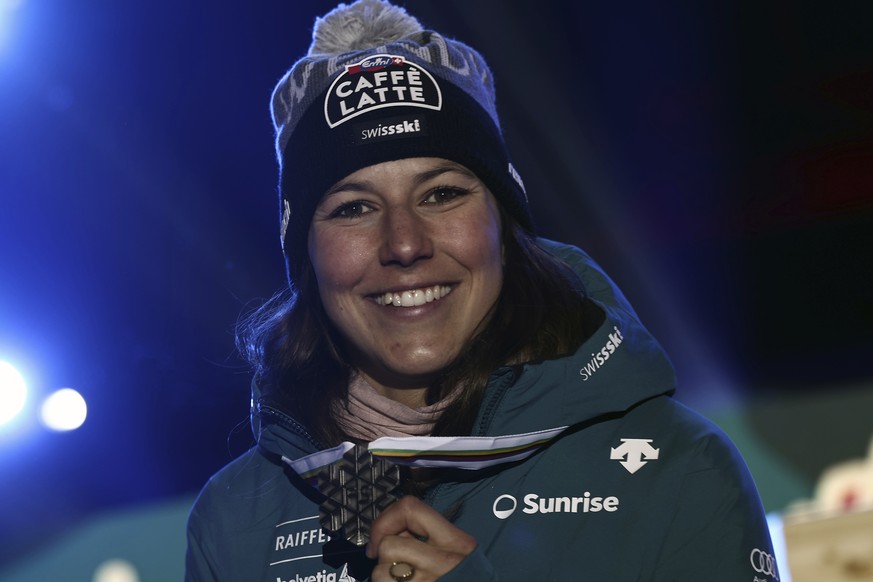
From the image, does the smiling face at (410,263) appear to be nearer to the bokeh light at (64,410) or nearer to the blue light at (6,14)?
the blue light at (6,14)

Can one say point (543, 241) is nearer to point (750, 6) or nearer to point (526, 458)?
point (526, 458)

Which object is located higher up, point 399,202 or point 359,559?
point 399,202

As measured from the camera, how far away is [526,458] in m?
1.90

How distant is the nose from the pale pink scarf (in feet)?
0.99

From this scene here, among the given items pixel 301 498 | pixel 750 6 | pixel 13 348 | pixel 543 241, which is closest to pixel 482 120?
pixel 543 241

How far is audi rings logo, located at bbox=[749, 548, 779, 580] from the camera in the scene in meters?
1.69

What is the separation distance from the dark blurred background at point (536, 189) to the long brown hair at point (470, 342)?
1.22 metres

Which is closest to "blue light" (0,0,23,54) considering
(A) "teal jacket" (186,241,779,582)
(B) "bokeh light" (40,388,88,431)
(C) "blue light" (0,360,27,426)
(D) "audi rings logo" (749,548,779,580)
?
(C) "blue light" (0,360,27,426)

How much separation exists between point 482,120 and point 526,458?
771mm

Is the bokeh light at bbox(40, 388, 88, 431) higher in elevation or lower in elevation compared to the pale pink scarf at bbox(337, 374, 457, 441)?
higher

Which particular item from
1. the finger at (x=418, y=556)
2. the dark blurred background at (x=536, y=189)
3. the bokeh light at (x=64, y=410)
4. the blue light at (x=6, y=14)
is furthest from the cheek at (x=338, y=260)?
the bokeh light at (x=64, y=410)

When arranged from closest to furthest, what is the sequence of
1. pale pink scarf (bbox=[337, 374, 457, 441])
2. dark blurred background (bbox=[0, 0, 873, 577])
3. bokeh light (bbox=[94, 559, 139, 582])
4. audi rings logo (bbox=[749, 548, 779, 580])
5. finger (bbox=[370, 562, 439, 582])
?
finger (bbox=[370, 562, 439, 582])
audi rings logo (bbox=[749, 548, 779, 580])
pale pink scarf (bbox=[337, 374, 457, 441])
dark blurred background (bbox=[0, 0, 873, 577])
bokeh light (bbox=[94, 559, 139, 582])

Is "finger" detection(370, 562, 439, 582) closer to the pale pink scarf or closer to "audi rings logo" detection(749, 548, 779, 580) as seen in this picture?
the pale pink scarf

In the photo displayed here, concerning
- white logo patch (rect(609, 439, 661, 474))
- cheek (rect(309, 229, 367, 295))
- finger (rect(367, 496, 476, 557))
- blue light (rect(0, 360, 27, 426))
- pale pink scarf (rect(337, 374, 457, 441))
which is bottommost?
finger (rect(367, 496, 476, 557))
